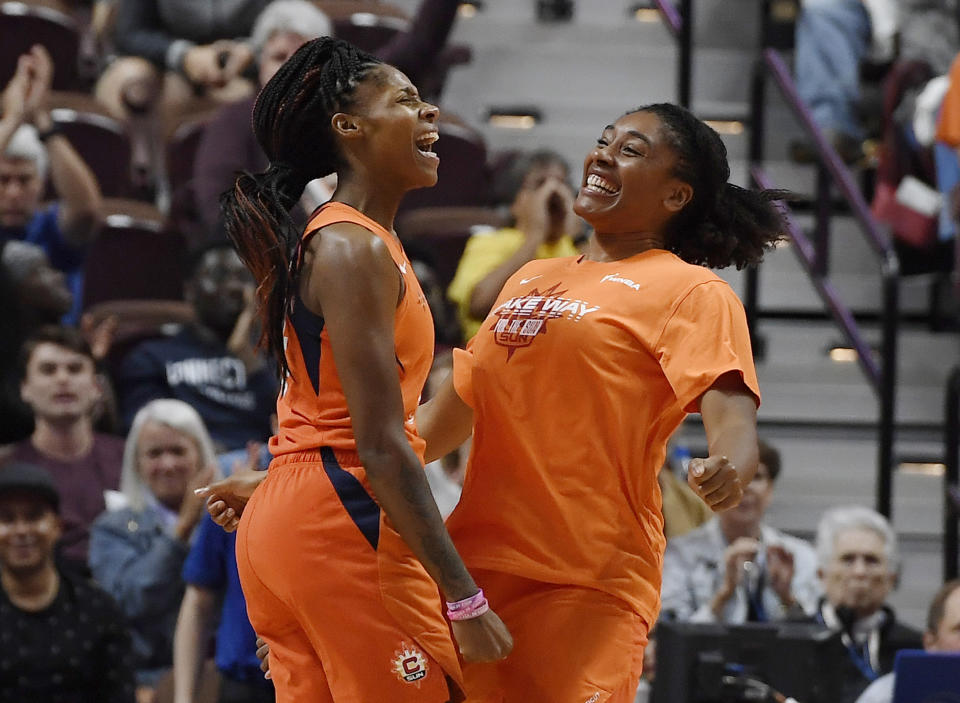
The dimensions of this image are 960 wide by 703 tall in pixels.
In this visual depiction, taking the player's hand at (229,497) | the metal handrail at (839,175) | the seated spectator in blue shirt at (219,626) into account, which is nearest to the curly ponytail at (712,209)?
the player's hand at (229,497)

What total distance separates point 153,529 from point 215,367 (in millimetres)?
1020

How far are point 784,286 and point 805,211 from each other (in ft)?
1.62

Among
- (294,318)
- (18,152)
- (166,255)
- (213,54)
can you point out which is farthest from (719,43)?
(294,318)

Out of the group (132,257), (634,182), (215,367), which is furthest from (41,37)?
(634,182)

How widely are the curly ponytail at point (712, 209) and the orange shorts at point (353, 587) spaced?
75cm

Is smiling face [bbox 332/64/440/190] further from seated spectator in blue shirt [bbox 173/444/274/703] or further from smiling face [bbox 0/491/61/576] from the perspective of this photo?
smiling face [bbox 0/491/61/576]

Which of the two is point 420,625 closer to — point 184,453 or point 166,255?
point 184,453

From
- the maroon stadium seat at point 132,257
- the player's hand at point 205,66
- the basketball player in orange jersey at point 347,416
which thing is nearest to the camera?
the basketball player in orange jersey at point 347,416

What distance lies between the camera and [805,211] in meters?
7.45

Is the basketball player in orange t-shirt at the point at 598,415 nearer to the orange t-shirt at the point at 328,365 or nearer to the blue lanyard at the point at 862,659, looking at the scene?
the orange t-shirt at the point at 328,365

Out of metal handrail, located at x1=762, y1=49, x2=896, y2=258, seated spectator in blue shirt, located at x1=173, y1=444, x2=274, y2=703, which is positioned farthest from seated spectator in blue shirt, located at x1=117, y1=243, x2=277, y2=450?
metal handrail, located at x1=762, y1=49, x2=896, y2=258

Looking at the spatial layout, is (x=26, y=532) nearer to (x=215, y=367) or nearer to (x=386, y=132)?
(x=215, y=367)

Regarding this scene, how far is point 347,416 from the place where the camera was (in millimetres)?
2449

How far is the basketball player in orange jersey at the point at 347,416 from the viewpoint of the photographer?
2377mm
